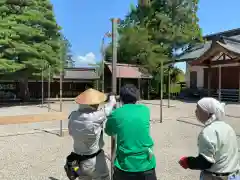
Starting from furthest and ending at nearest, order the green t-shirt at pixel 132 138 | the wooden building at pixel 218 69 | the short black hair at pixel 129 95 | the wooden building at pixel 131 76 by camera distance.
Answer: the wooden building at pixel 131 76
the wooden building at pixel 218 69
the short black hair at pixel 129 95
the green t-shirt at pixel 132 138

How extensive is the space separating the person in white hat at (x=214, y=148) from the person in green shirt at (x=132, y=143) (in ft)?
1.20

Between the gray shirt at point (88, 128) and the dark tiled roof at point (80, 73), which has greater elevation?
the dark tiled roof at point (80, 73)

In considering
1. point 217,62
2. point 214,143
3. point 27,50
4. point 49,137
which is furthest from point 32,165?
point 217,62

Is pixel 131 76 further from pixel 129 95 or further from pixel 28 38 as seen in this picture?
A: pixel 129 95

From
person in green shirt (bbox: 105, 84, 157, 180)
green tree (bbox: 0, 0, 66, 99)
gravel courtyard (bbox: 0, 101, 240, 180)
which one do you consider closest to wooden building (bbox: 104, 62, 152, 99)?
green tree (bbox: 0, 0, 66, 99)

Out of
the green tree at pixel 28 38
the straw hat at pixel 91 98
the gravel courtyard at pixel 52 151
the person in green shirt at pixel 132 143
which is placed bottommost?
the gravel courtyard at pixel 52 151

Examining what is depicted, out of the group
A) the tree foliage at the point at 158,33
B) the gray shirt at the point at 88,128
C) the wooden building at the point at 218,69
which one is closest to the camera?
the gray shirt at the point at 88,128

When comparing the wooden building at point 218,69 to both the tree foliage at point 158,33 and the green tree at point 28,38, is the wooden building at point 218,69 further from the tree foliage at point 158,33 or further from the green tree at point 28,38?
the green tree at point 28,38

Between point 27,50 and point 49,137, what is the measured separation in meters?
10.3

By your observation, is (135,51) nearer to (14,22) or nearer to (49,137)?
(14,22)

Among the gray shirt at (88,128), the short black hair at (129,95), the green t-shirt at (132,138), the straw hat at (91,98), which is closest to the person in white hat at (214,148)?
the green t-shirt at (132,138)

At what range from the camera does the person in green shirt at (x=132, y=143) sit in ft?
7.23

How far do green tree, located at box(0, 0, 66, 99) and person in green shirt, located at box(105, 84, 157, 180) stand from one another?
14022 mm

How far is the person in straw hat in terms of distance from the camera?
257cm
